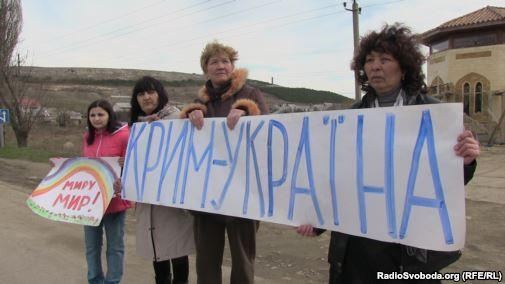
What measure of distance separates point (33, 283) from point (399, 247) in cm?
360

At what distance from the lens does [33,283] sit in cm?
440

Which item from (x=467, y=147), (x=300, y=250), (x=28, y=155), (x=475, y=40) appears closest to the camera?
(x=467, y=147)

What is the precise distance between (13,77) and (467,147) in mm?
23587

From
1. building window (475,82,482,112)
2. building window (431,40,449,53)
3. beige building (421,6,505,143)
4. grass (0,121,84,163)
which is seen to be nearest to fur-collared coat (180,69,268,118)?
grass (0,121,84,163)

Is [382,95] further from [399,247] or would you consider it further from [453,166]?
[399,247]

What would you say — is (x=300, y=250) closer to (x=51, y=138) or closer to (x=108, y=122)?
(x=108, y=122)

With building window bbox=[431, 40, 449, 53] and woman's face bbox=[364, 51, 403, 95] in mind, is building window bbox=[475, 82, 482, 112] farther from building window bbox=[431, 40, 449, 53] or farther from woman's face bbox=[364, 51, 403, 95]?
woman's face bbox=[364, 51, 403, 95]

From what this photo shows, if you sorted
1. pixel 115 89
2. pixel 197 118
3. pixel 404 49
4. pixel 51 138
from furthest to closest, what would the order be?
pixel 115 89 < pixel 51 138 < pixel 197 118 < pixel 404 49

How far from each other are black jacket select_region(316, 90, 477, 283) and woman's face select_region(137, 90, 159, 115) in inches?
67.2

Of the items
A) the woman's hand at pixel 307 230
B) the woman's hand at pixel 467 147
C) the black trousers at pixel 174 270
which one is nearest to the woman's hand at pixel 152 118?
the black trousers at pixel 174 270

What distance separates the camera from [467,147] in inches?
79.9

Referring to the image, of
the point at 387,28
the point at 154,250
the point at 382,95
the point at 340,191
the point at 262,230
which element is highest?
the point at 387,28

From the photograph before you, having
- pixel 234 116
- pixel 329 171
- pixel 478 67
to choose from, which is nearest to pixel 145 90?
pixel 234 116

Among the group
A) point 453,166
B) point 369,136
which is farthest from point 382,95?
point 453,166
